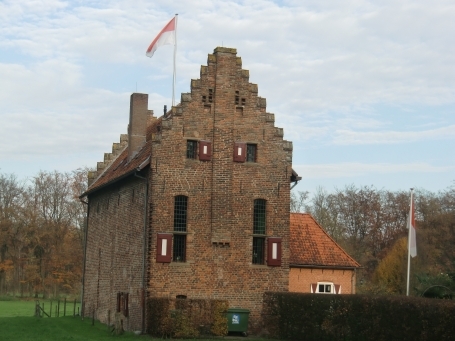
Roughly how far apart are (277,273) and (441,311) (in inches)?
397

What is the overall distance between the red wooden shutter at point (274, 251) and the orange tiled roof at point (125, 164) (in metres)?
5.95

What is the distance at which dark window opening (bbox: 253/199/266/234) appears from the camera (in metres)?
29.8

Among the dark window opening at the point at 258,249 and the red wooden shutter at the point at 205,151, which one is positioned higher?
the red wooden shutter at the point at 205,151

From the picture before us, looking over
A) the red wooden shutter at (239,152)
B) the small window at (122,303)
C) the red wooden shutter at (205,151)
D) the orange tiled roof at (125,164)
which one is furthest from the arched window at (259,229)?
the small window at (122,303)

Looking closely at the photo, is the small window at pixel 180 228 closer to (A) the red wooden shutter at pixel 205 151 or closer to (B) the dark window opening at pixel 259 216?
(A) the red wooden shutter at pixel 205 151

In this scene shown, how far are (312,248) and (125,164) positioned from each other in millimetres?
9496

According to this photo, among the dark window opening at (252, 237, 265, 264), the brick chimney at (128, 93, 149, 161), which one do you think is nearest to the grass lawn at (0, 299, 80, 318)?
the brick chimney at (128, 93, 149, 161)

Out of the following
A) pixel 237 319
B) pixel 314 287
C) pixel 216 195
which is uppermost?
pixel 216 195

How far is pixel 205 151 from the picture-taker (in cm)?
2916

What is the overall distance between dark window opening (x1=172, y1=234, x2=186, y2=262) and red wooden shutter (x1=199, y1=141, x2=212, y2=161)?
318cm

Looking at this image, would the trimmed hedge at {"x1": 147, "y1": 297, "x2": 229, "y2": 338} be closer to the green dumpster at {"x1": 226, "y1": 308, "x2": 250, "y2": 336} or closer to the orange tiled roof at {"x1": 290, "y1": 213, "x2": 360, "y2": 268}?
the green dumpster at {"x1": 226, "y1": 308, "x2": 250, "y2": 336}

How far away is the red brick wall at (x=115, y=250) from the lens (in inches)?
1152

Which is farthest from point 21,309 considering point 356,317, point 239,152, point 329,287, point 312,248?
point 356,317

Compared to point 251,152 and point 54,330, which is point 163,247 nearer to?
point 251,152
